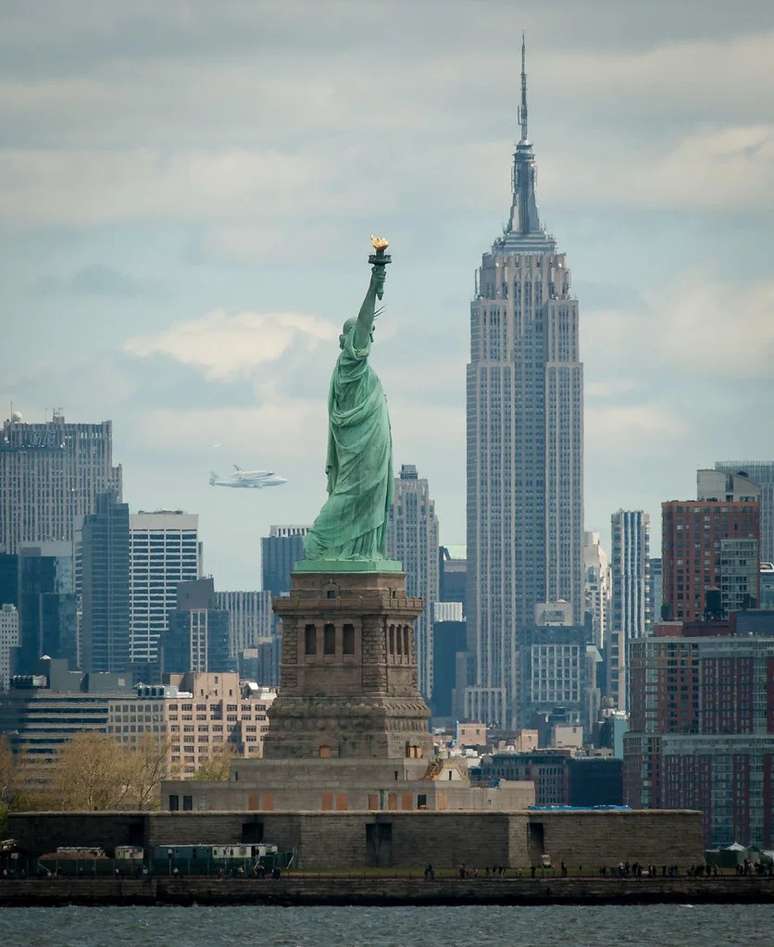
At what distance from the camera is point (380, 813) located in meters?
168

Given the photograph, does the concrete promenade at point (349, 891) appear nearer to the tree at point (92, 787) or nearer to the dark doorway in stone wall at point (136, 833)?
the dark doorway in stone wall at point (136, 833)

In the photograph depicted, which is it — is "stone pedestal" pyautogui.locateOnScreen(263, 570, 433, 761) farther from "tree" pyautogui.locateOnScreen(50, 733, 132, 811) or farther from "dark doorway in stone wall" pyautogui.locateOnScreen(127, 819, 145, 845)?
"tree" pyautogui.locateOnScreen(50, 733, 132, 811)

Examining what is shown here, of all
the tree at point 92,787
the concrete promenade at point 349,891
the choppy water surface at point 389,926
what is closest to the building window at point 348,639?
the concrete promenade at point 349,891

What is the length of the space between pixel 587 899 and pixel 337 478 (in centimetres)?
2109

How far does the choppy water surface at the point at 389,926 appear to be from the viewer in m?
152

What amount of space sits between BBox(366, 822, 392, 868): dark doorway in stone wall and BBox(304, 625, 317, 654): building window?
9.19 m

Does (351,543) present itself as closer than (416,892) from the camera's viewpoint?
No

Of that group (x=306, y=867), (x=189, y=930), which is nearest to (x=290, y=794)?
(x=306, y=867)

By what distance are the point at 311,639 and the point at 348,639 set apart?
A: 1.40 m

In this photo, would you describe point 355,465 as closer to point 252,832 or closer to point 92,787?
point 252,832

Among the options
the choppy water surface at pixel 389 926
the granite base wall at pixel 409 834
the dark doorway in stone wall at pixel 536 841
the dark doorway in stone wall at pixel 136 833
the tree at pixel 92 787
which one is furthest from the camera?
the tree at pixel 92 787

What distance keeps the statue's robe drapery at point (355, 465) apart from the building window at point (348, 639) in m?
3.02

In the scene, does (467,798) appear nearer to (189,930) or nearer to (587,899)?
(587,899)

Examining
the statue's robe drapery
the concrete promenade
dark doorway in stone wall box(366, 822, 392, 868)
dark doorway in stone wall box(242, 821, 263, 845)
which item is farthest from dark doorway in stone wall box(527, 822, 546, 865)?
the statue's robe drapery
